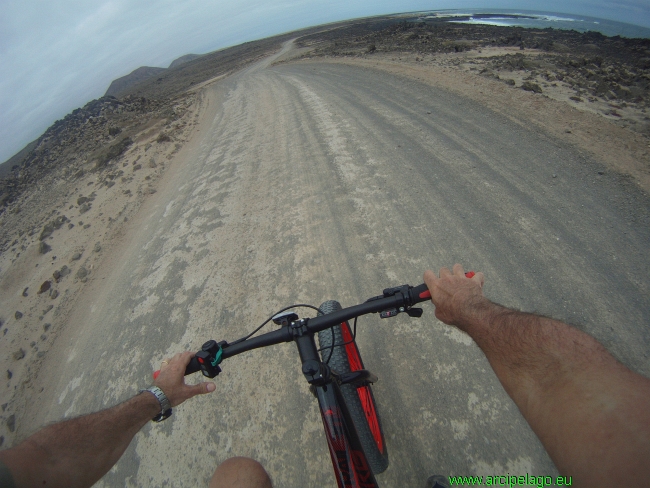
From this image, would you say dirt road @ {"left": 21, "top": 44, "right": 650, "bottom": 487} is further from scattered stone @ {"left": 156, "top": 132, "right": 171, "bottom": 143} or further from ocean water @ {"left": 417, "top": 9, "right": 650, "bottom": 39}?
ocean water @ {"left": 417, "top": 9, "right": 650, "bottom": 39}

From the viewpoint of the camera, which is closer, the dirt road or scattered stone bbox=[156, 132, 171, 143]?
the dirt road

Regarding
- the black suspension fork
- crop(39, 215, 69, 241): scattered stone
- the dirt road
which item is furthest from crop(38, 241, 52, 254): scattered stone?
the black suspension fork

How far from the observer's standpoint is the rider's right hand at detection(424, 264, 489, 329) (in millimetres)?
1675

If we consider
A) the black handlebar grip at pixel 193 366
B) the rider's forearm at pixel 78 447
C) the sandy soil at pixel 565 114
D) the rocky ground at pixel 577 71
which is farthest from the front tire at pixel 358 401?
the rocky ground at pixel 577 71

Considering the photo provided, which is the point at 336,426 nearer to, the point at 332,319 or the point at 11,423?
the point at 332,319

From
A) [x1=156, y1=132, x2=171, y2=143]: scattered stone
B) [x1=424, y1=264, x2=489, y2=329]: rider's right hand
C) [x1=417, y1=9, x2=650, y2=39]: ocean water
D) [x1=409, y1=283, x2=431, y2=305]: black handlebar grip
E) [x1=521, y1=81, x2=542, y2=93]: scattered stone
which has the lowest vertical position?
[x1=417, y1=9, x2=650, y2=39]: ocean water

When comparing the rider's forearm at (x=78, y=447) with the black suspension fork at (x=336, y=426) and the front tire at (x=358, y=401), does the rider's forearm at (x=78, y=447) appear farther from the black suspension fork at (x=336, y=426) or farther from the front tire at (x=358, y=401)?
the front tire at (x=358, y=401)

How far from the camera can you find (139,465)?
8.93ft

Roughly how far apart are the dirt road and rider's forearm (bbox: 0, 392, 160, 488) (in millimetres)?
1196

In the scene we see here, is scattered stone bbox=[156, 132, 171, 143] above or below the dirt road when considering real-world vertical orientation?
above

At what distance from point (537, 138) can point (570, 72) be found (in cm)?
593

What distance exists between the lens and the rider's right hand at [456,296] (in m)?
1.67

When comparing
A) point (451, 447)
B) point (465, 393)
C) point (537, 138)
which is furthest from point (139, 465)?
point (537, 138)

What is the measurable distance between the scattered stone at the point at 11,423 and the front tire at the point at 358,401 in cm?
408
